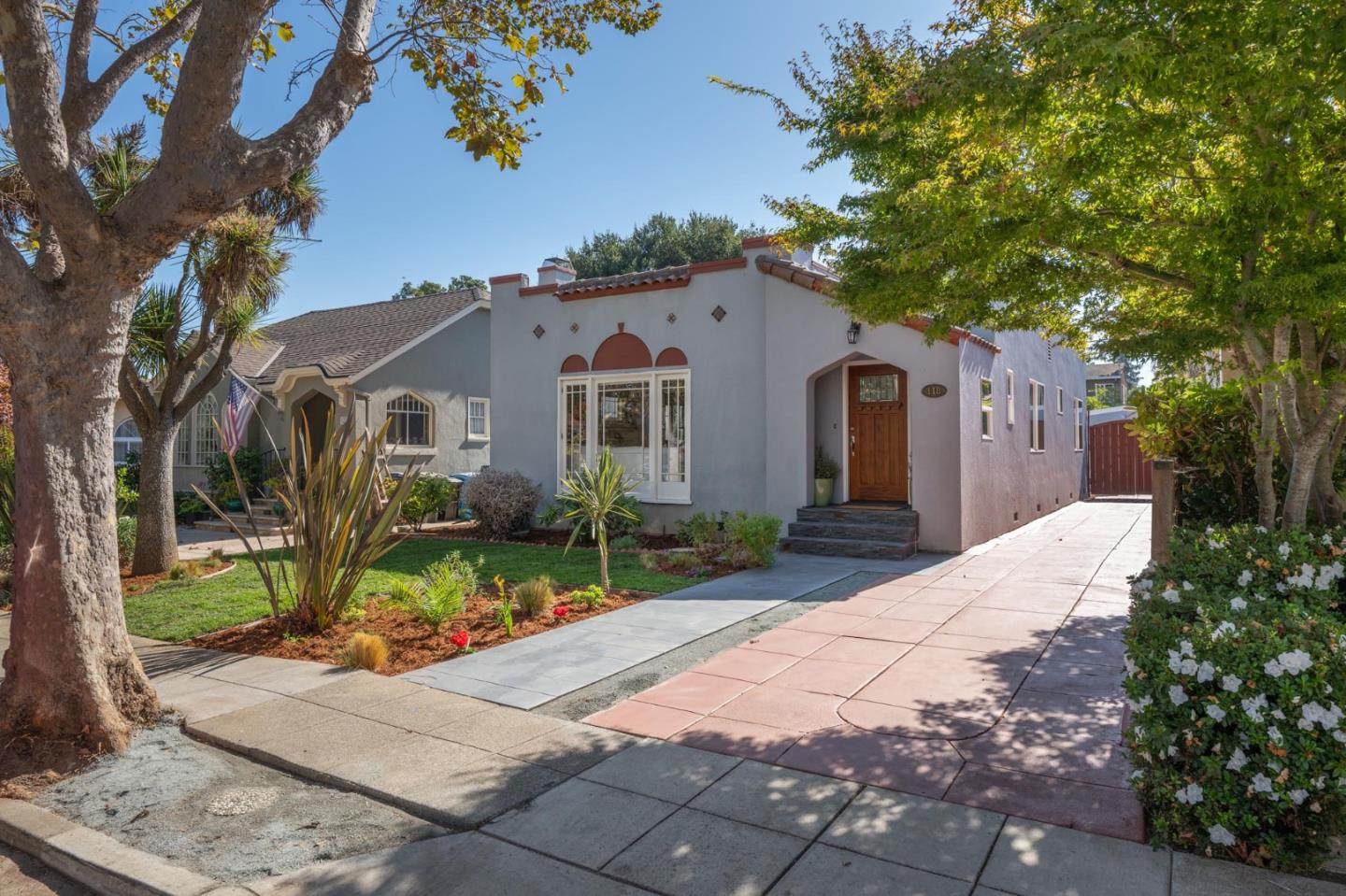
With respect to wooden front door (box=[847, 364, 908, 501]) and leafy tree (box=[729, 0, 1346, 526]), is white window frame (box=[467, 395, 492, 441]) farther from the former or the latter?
leafy tree (box=[729, 0, 1346, 526])

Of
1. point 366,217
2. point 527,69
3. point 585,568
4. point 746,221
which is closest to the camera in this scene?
point 527,69

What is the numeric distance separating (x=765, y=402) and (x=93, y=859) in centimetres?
1088

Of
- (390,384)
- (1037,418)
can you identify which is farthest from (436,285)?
Result: (1037,418)

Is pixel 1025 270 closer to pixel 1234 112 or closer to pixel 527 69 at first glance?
pixel 1234 112

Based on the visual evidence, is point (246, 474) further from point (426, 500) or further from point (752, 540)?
point (752, 540)

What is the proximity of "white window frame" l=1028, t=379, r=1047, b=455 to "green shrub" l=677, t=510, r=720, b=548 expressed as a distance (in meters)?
7.35

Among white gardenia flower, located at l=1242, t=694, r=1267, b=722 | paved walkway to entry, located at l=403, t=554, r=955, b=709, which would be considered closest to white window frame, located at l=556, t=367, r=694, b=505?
paved walkway to entry, located at l=403, t=554, r=955, b=709

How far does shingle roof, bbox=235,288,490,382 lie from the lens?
18.9 metres

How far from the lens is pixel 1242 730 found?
3.06 metres

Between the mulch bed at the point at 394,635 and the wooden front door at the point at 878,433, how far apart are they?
6711 mm

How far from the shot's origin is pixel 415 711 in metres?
5.17

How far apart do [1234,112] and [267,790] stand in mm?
6318

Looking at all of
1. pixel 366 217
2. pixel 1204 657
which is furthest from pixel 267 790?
pixel 366 217

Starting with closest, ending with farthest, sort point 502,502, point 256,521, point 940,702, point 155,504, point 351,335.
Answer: point 940,702, point 155,504, point 502,502, point 256,521, point 351,335
